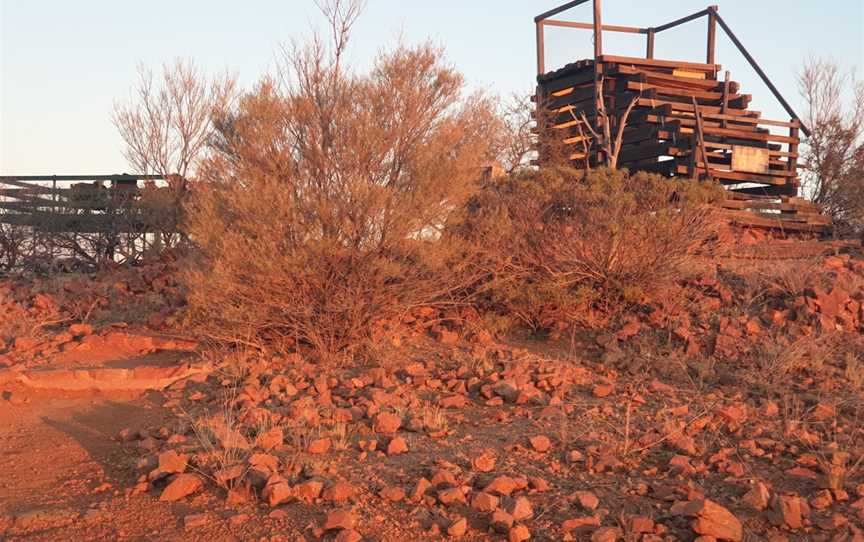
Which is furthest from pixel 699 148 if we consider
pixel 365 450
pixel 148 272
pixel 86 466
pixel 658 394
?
pixel 86 466

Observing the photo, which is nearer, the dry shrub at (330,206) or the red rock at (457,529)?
the red rock at (457,529)

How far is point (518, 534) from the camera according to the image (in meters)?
3.87

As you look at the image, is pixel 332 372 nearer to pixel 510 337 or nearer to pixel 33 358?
pixel 510 337

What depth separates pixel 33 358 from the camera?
8.16 m

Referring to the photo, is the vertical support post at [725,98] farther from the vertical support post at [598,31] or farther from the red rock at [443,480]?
the red rock at [443,480]

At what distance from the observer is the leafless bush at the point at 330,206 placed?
7.56 metres

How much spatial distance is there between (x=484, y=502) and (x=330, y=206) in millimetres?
4032

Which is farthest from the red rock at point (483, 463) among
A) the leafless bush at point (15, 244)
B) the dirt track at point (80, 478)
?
the leafless bush at point (15, 244)

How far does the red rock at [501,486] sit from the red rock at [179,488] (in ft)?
5.30

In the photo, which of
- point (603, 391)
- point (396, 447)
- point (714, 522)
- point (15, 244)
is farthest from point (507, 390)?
point (15, 244)

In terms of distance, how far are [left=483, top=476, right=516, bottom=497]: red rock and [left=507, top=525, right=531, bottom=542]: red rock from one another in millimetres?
470

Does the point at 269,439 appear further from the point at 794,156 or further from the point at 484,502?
the point at 794,156

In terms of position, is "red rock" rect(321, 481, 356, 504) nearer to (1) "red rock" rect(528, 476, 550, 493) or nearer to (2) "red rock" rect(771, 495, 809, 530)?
(1) "red rock" rect(528, 476, 550, 493)

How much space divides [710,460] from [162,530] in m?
3.08
